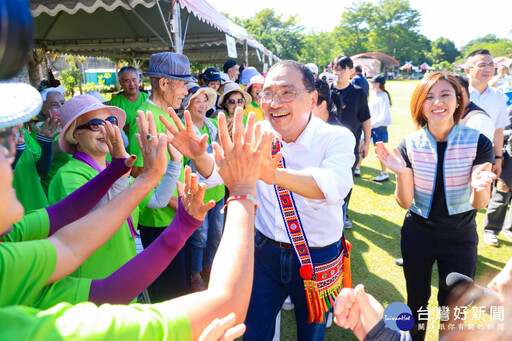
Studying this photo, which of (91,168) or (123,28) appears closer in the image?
(91,168)

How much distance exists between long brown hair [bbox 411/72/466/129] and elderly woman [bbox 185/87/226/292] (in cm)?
204

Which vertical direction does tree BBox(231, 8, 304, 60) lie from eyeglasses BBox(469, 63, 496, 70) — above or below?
above

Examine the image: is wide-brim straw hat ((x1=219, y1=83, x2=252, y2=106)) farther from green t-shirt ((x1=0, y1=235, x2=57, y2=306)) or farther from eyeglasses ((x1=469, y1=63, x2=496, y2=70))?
green t-shirt ((x1=0, y1=235, x2=57, y2=306))

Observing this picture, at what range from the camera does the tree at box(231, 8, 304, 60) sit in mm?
49438

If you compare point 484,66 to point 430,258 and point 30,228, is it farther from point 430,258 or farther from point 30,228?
point 30,228

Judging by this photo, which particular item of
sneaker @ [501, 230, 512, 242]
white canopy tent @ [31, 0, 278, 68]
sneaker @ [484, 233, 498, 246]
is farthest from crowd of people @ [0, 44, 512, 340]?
white canopy tent @ [31, 0, 278, 68]

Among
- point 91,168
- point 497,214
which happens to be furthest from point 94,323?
point 497,214

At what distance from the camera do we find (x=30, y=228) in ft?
4.85

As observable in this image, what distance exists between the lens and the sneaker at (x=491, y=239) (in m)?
4.34

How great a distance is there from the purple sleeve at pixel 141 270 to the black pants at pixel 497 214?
16.1 feet

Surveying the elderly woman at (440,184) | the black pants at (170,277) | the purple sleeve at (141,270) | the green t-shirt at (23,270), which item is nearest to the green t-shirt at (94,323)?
the green t-shirt at (23,270)

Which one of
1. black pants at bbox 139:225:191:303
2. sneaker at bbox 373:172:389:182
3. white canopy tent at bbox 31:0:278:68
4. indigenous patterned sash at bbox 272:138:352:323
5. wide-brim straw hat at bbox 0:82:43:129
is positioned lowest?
sneaker at bbox 373:172:389:182

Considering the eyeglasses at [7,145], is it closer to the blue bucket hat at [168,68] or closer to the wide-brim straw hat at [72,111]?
the wide-brim straw hat at [72,111]

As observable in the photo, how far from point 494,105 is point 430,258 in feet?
9.90
